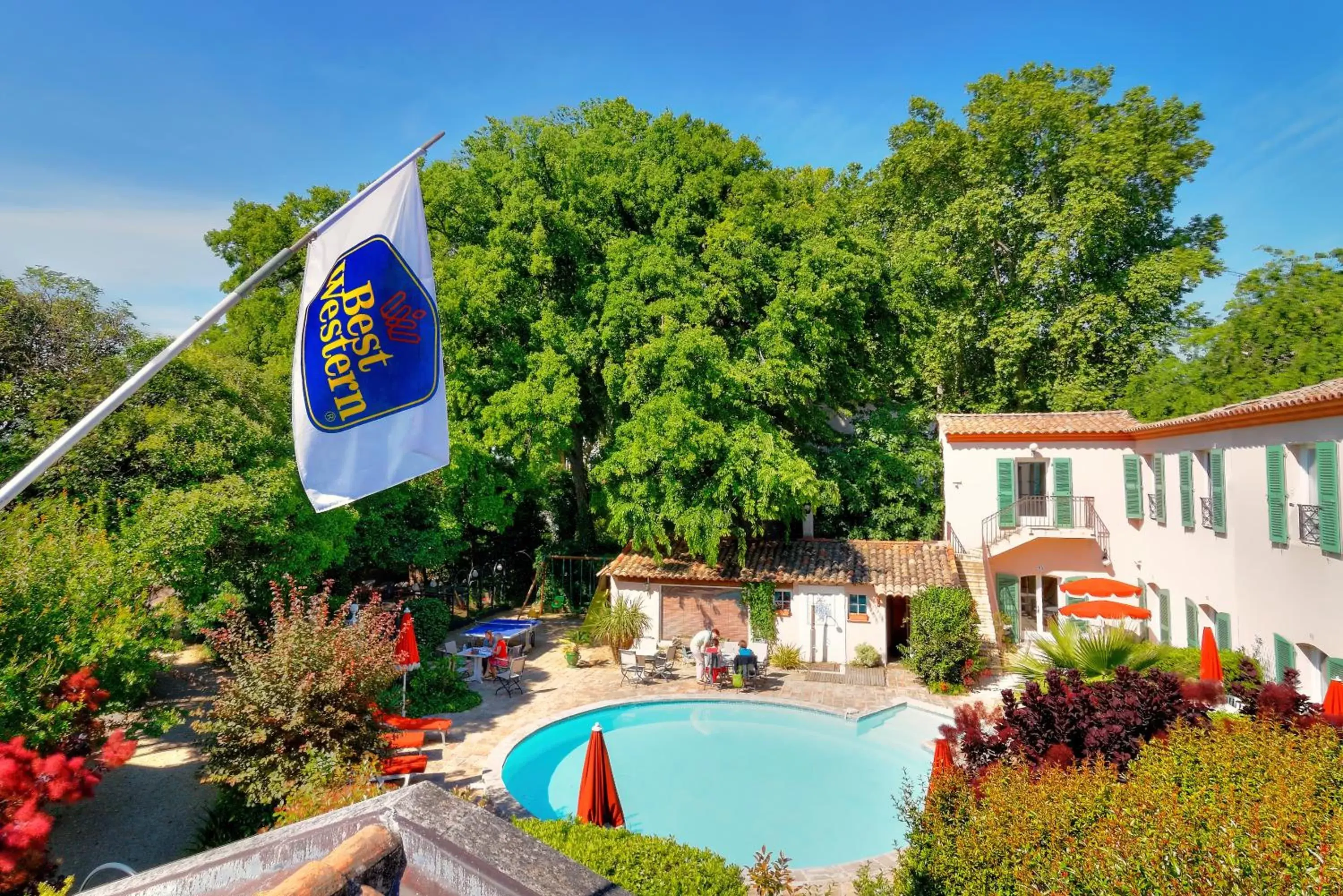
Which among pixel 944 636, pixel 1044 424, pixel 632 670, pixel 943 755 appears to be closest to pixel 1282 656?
pixel 944 636

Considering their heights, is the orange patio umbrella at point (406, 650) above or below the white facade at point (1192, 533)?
below

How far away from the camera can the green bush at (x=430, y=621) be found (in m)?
18.1

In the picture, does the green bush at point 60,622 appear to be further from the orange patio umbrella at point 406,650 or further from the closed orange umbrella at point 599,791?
the closed orange umbrella at point 599,791

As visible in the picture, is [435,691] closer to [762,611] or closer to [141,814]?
[141,814]

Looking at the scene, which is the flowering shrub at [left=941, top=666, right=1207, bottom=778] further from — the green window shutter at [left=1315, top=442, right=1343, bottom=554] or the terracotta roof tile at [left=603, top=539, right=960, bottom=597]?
the terracotta roof tile at [left=603, top=539, right=960, bottom=597]

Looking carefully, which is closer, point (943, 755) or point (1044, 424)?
point (943, 755)

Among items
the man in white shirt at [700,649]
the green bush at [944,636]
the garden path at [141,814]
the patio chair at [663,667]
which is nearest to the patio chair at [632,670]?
the patio chair at [663,667]

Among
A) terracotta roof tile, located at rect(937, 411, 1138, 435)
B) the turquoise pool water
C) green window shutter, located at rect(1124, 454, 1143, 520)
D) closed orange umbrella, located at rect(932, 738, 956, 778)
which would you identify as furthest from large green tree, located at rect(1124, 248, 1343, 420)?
closed orange umbrella, located at rect(932, 738, 956, 778)

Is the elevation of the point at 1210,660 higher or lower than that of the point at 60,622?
lower

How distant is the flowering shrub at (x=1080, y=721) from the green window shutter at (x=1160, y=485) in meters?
11.2

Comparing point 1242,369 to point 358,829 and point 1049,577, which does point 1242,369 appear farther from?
point 358,829

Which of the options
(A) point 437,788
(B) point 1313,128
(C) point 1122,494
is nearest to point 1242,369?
(C) point 1122,494

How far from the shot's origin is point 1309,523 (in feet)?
36.2

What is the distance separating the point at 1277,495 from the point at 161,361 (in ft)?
51.1
